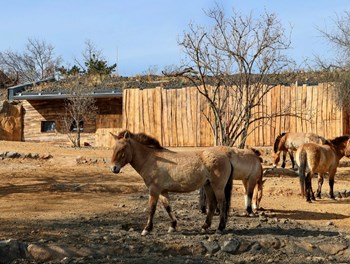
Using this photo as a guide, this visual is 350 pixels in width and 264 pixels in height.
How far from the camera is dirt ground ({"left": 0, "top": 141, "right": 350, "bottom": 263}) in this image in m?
8.41

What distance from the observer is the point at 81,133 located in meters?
31.4

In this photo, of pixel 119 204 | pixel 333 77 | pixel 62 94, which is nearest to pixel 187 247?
pixel 119 204

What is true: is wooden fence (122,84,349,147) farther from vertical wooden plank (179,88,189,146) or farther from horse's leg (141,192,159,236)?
horse's leg (141,192,159,236)

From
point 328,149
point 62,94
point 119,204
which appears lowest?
point 119,204

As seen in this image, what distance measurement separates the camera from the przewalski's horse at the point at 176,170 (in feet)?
29.0

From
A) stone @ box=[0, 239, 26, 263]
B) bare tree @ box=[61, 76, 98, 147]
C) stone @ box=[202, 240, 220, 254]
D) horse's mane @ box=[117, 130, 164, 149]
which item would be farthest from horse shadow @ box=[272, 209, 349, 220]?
bare tree @ box=[61, 76, 98, 147]

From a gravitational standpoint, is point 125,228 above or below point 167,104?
below

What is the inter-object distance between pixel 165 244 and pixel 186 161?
1.58 meters

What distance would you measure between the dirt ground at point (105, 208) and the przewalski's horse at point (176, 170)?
2.06 feet

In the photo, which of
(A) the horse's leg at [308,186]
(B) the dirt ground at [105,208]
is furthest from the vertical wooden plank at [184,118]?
(A) the horse's leg at [308,186]

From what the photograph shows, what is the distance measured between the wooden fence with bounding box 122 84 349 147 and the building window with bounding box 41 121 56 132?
6.27 metres

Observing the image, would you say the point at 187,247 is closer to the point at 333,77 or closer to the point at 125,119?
the point at 333,77

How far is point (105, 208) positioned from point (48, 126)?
2199 centimetres

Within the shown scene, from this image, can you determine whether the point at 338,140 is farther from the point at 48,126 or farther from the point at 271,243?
the point at 48,126
